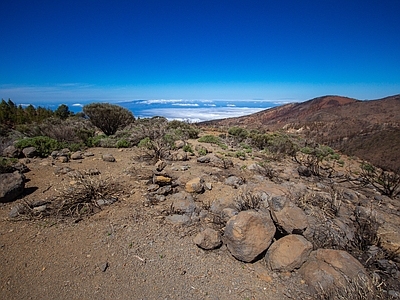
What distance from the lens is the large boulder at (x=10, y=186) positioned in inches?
144

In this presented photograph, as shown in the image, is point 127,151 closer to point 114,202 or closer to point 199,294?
point 114,202

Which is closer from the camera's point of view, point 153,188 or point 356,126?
point 153,188

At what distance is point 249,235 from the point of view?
9.04ft

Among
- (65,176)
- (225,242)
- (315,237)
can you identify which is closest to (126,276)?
(225,242)

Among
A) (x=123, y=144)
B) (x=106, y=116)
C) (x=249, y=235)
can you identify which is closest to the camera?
(x=249, y=235)

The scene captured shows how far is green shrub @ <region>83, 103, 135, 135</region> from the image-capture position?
1124 centimetres

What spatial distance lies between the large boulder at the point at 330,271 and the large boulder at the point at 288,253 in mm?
92

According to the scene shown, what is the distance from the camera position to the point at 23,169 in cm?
491

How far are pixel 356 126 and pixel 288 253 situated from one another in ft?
56.3

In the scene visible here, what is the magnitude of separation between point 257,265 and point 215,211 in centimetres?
111

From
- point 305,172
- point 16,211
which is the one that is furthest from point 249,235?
point 305,172

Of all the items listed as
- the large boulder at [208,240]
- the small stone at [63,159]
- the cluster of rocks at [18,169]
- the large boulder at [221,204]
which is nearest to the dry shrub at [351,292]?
the large boulder at [208,240]

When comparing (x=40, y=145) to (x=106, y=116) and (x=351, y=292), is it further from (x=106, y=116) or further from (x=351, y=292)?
(x=351, y=292)

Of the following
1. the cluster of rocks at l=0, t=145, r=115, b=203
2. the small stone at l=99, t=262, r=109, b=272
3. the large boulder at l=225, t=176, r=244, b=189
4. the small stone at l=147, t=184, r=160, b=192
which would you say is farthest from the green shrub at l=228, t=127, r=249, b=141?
the small stone at l=99, t=262, r=109, b=272
